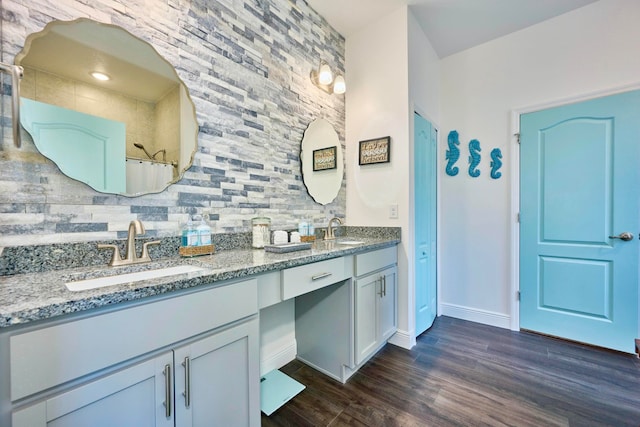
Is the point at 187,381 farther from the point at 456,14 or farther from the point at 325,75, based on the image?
the point at 456,14

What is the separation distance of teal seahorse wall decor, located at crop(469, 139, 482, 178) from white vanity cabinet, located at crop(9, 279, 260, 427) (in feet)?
8.52

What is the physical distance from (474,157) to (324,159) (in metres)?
1.62

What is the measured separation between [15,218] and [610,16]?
13.2 feet

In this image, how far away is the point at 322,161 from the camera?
2.34 m

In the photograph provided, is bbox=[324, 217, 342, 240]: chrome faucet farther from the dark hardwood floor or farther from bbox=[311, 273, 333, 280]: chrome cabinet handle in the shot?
the dark hardwood floor

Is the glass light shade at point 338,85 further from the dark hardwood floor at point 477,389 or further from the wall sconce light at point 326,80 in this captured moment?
the dark hardwood floor at point 477,389

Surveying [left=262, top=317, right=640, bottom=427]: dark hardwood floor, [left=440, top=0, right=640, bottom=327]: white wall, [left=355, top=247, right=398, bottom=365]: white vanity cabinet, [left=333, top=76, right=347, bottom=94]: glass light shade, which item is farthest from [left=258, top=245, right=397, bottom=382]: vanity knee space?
[left=333, top=76, right=347, bottom=94]: glass light shade

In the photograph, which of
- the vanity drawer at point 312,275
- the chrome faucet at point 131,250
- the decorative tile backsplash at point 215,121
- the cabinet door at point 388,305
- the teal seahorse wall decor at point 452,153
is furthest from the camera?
the teal seahorse wall decor at point 452,153

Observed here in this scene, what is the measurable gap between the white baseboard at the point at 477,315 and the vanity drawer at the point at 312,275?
6.01ft

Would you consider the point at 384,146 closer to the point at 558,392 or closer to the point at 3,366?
the point at 558,392

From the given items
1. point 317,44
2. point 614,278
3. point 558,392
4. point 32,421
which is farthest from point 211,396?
point 614,278

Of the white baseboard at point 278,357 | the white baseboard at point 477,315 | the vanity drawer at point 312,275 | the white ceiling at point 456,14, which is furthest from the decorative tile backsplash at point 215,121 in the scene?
the white baseboard at point 477,315

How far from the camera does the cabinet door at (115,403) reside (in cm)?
64

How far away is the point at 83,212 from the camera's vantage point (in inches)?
43.8
